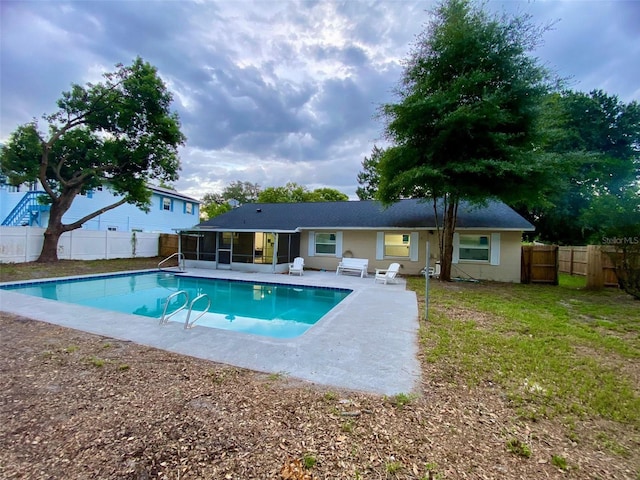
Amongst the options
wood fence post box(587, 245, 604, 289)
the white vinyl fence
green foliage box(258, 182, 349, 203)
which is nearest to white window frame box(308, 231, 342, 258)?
wood fence post box(587, 245, 604, 289)

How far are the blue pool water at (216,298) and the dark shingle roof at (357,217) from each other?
383cm

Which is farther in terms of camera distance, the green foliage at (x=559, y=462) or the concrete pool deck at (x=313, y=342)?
the concrete pool deck at (x=313, y=342)

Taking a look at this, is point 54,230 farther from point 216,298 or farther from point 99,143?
point 216,298

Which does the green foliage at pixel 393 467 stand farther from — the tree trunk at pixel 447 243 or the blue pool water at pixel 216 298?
the tree trunk at pixel 447 243

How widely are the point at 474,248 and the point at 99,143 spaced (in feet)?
62.8

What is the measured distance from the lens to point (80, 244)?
15.9m

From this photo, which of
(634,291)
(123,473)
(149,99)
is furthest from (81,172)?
(634,291)

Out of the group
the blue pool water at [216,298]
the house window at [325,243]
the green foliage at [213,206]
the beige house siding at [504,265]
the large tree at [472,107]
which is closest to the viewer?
the blue pool water at [216,298]

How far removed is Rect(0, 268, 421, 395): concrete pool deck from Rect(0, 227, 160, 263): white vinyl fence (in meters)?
8.65

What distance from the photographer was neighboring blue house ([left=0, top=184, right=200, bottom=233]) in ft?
58.4

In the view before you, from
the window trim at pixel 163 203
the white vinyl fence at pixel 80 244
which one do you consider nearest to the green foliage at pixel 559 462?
the white vinyl fence at pixel 80 244

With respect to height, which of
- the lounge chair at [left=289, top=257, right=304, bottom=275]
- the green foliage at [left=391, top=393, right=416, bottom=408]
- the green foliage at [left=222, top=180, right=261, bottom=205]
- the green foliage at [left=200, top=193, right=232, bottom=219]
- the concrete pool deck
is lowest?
the concrete pool deck

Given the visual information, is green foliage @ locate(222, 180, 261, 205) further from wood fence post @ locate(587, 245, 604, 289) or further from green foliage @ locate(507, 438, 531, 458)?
green foliage @ locate(507, 438, 531, 458)

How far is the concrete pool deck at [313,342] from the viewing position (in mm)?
3633
